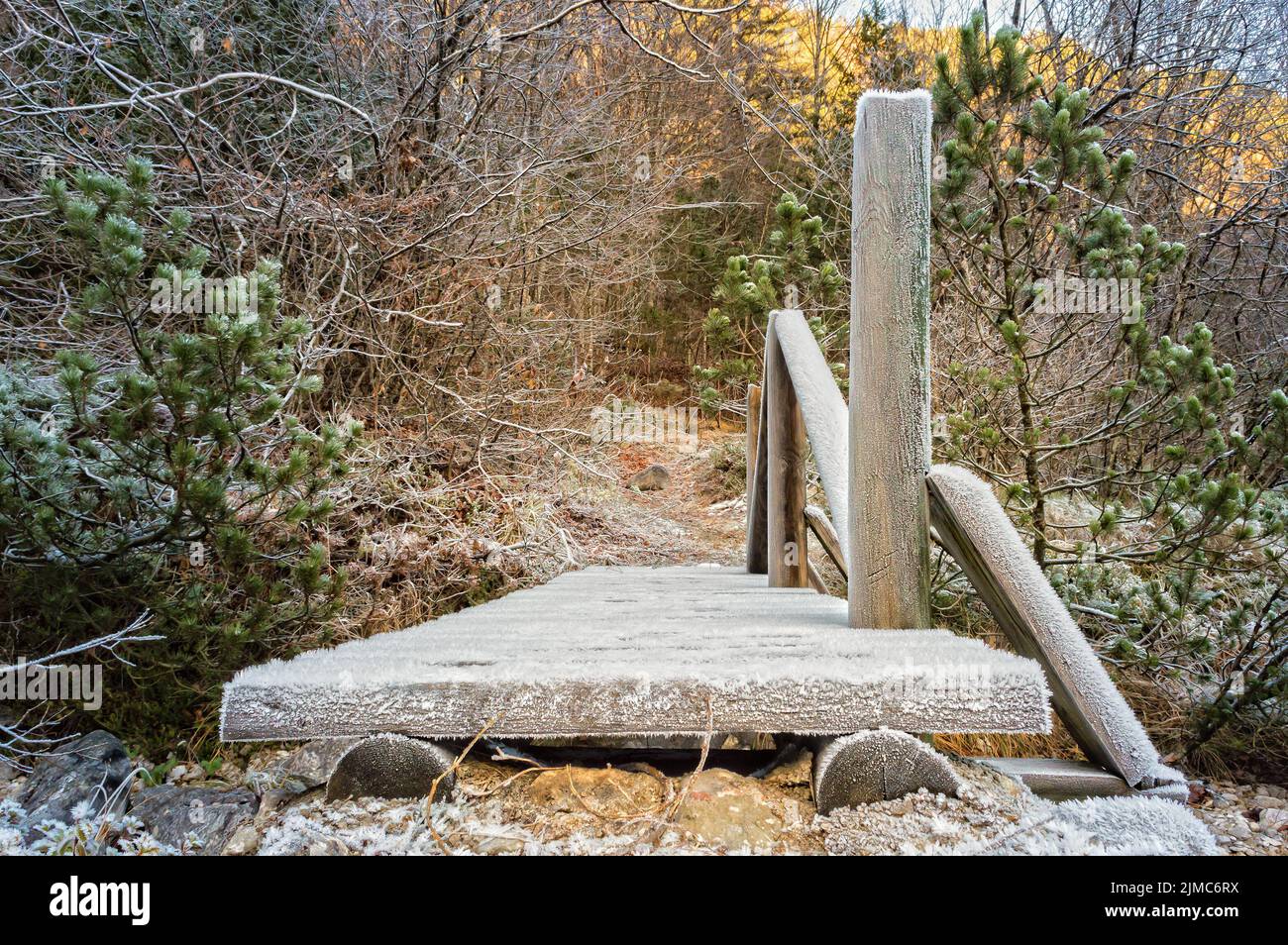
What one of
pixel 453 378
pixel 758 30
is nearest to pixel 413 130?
pixel 453 378

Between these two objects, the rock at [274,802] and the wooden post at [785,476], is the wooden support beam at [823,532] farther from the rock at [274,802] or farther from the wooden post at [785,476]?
the rock at [274,802]

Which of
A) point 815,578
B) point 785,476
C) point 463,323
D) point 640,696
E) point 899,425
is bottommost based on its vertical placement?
point 815,578

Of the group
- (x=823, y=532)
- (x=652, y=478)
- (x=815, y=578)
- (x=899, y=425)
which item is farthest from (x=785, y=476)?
(x=652, y=478)

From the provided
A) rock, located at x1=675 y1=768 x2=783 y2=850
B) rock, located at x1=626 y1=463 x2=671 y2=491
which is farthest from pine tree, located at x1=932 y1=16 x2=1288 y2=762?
rock, located at x1=626 y1=463 x2=671 y2=491

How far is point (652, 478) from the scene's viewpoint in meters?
8.97

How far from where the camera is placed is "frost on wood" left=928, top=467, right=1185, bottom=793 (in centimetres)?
126

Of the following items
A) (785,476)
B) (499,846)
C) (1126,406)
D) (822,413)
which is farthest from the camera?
(1126,406)

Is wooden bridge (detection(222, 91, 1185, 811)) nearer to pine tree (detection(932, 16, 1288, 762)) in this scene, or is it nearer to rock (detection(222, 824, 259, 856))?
rock (detection(222, 824, 259, 856))

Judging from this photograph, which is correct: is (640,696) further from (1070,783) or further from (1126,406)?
(1126,406)

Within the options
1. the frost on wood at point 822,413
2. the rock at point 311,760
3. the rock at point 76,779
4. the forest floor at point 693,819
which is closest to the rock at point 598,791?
the forest floor at point 693,819

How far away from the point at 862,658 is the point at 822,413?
1.12 m

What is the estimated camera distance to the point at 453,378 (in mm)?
4906

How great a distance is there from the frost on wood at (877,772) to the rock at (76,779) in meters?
2.43
